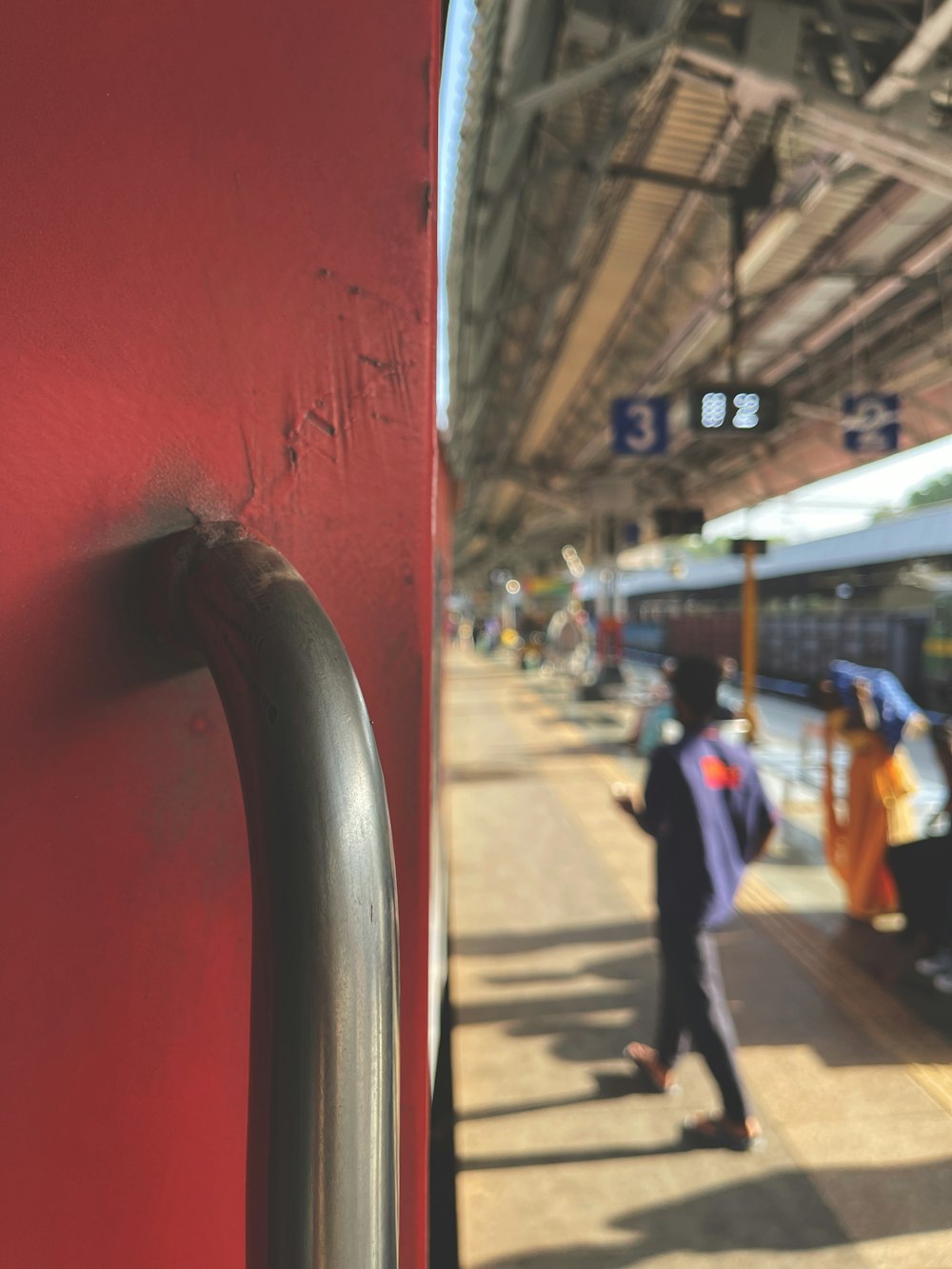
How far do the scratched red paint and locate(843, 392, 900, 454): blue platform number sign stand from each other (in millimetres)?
9401

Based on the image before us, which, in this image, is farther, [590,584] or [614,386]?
[590,584]

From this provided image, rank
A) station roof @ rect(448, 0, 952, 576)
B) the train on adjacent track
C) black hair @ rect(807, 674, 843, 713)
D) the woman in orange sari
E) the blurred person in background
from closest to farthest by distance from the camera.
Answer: station roof @ rect(448, 0, 952, 576), the blurred person in background, the woman in orange sari, black hair @ rect(807, 674, 843, 713), the train on adjacent track

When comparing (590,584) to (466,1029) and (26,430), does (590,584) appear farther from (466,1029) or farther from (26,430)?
(26,430)

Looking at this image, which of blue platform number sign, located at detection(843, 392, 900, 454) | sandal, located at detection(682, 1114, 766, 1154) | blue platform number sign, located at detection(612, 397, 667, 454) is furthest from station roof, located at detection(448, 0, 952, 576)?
sandal, located at detection(682, 1114, 766, 1154)

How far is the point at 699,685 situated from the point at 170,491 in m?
2.93

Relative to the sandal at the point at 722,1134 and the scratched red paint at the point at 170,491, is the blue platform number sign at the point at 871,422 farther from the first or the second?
the scratched red paint at the point at 170,491

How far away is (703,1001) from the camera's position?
9.95 ft

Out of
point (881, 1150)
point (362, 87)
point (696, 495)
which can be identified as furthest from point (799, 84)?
point (696, 495)

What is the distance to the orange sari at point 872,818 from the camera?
15.0 feet

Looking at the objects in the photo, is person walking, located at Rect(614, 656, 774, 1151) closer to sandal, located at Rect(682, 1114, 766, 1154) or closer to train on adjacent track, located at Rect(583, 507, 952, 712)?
sandal, located at Rect(682, 1114, 766, 1154)

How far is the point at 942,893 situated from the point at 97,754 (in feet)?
15.8

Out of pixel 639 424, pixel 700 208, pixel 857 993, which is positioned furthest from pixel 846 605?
pixel 857 993

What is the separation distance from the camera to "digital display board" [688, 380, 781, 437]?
23.3 ft

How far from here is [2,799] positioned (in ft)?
1.14
